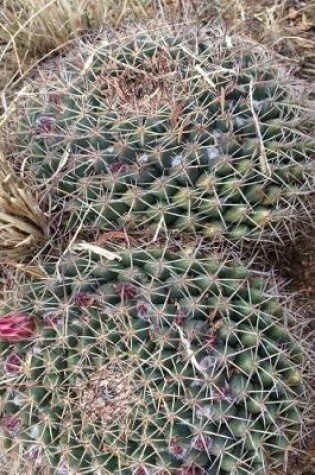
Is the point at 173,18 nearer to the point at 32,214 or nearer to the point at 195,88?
the point at 195,88

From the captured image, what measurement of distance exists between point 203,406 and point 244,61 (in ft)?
3.99

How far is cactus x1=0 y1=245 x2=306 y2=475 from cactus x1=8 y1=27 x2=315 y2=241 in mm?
165

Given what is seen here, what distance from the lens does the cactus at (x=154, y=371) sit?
2.03m

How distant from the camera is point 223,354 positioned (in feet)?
6.73

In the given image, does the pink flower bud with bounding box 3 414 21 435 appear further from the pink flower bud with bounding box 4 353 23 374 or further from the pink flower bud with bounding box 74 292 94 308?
the pink flower bud with bounding box 74 292 94 308

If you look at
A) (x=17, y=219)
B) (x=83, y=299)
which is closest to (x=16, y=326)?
(x=83, y=299)

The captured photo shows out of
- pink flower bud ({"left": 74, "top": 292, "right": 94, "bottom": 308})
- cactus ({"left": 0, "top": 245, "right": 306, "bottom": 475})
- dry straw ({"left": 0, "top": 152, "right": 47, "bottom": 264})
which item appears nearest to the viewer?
cactus ({"left": 0, "top": 245, "right": 306, "bottom": 475})

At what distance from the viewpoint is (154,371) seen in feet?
6.66

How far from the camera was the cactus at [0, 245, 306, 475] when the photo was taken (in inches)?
79.8

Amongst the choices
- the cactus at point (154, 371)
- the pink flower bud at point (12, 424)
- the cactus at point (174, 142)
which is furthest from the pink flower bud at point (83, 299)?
the pink flower bud at point (12, 424)

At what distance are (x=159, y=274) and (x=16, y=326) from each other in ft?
1.53

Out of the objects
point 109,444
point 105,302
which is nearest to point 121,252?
point 105,302

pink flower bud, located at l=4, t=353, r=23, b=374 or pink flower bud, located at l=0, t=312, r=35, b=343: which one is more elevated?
pink flower bud, located at l=0, t=312, r=35, b=343

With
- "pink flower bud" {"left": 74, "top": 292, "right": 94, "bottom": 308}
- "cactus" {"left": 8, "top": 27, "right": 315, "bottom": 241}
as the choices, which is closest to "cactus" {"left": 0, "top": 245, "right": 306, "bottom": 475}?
"pink flower bud" {"left": 74, "top": 292, "right": 94, "bottom": 308}
